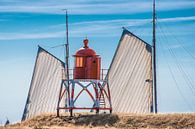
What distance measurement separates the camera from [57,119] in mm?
64938

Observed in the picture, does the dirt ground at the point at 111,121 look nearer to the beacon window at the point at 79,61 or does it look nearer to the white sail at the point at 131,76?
the beacon window at the point at 79,61

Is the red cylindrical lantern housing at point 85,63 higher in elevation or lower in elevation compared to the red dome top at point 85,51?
lower

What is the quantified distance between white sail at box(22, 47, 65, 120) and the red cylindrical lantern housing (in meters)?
25.2

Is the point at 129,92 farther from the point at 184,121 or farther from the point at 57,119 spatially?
the point at 184,121

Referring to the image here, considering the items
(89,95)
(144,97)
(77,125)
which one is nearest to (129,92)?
(144,97)

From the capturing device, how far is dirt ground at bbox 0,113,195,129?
57.9 metres

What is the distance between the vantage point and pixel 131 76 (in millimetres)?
80625

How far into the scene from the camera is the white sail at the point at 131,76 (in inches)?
3100

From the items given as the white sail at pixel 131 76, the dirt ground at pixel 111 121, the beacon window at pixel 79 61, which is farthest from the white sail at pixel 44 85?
the dirt ground at pixel 111 121

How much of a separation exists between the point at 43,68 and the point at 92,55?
30088mm

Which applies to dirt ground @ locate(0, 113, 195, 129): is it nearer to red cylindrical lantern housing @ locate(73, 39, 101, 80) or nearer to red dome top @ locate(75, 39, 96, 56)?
red cylindrical lantern housing @ locate(73, 39, 101, 80)

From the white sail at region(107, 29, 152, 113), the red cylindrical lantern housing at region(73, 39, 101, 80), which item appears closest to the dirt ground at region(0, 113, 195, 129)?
the red cylindrical lantern housing at region(73, 39, 101, 80)

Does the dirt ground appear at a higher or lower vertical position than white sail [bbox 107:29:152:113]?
lower

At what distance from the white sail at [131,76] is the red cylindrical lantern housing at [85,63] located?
13.4 meters
